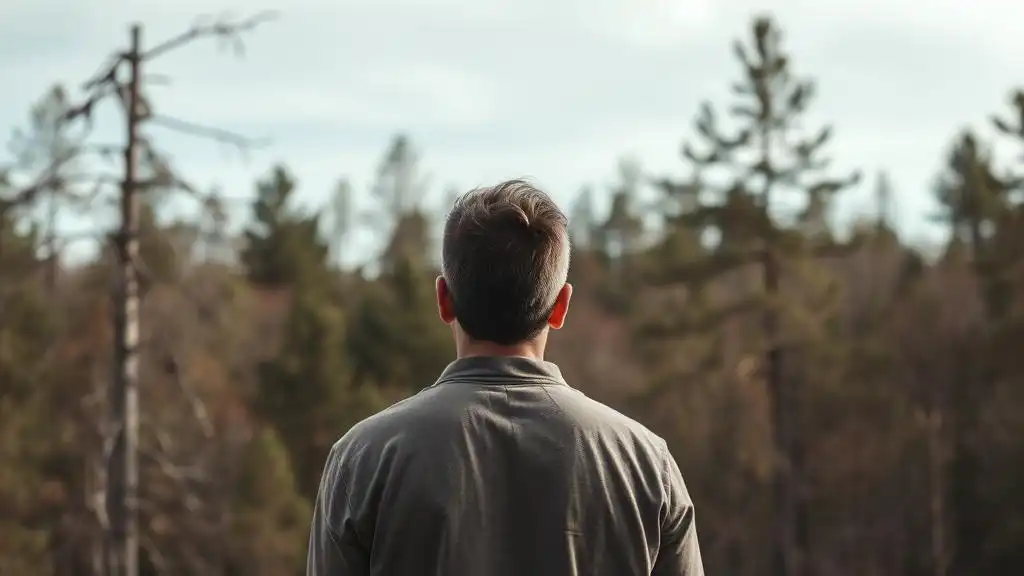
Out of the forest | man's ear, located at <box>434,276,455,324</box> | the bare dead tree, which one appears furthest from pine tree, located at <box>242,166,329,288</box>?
man's ear, located at <box>434,276,455,324</box>

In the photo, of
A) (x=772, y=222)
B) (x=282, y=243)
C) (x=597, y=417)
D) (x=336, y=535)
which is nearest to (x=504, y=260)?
(x=597, y=417)

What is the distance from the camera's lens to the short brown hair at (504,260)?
2.15 m

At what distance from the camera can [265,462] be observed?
983 inches

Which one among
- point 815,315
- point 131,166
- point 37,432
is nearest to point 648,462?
point 131,166

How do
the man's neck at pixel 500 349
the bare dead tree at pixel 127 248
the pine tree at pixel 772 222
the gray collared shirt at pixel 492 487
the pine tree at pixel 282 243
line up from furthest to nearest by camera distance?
the pine tree at pixel 282 243, the pine tree at pixel 772 222, the bare dead tree at pixel 127 248, the man's neck at pixel 500 349, the gray collared shirt at pixel 492 487

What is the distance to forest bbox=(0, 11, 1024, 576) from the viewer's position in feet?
81.6

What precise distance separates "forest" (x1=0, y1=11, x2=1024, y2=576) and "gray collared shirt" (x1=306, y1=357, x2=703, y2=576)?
53.7ft

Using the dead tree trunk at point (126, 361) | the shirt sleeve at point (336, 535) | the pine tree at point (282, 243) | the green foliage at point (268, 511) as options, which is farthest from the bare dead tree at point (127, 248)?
the pine tree at point (282, 243)

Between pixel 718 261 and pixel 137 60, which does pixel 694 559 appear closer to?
pixel 137 60

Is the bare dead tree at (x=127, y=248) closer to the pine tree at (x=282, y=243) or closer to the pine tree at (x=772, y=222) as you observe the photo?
the pine tree at (x=772, y=222)

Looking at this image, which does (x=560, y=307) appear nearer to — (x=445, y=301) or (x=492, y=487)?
(x=445, y=301)

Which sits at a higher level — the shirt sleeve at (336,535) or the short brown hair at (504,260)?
the short brown hair at (504,260)

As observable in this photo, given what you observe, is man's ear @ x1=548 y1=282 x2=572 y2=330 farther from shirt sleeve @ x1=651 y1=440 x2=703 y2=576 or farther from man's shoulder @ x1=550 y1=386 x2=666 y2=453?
shirt sleeve @ x1=651 y1=440 x2=703 y2=576

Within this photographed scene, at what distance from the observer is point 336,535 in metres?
2.13
